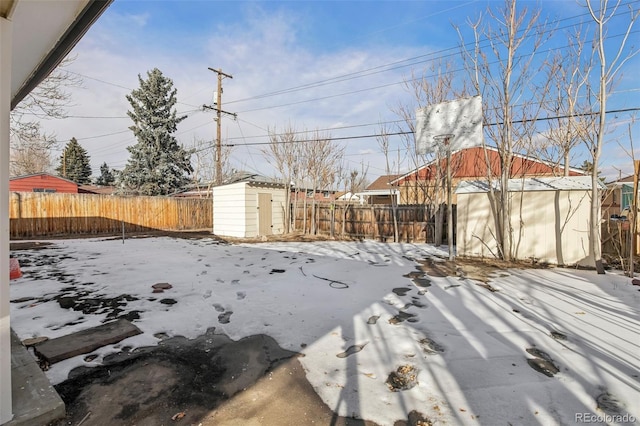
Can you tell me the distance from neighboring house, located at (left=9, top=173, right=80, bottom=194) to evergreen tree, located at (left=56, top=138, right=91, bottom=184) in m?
13.3

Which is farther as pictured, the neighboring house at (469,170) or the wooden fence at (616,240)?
the neighboring house at (469,170)

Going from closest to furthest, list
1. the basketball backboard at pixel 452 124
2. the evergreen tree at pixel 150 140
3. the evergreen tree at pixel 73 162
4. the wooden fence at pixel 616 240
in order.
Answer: the wooden fence at pixel 616 240 → the basketball backboard at pixel 452 124 → the evergreen tree at pixel 150 140 → the evergreen tree at pixel 73 162

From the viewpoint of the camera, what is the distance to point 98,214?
13133 mm

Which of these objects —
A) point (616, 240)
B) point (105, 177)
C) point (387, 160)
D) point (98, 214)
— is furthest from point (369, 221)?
point (105, 177)

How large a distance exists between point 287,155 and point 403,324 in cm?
1110

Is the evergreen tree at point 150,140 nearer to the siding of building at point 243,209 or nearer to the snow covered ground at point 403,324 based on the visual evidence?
the siding of building at point 243,209

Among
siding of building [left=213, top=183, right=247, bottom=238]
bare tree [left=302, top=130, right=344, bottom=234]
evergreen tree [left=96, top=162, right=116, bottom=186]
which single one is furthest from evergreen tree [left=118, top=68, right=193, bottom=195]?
evergreen tree [left=96, top=162, right=116, bottom=186]

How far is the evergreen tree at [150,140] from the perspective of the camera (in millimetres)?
18453

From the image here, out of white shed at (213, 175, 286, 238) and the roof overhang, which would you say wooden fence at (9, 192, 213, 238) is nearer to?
white shed at (213, 175, 286, 238)

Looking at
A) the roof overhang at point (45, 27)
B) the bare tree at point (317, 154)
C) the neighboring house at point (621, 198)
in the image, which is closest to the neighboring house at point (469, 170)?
the neighboring house at point (621, 198)

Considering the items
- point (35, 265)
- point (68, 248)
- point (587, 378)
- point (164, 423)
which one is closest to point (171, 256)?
point (35, 265)

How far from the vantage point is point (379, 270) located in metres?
6.03

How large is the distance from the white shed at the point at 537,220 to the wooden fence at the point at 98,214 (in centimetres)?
1245

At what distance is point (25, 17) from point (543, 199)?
844cm
